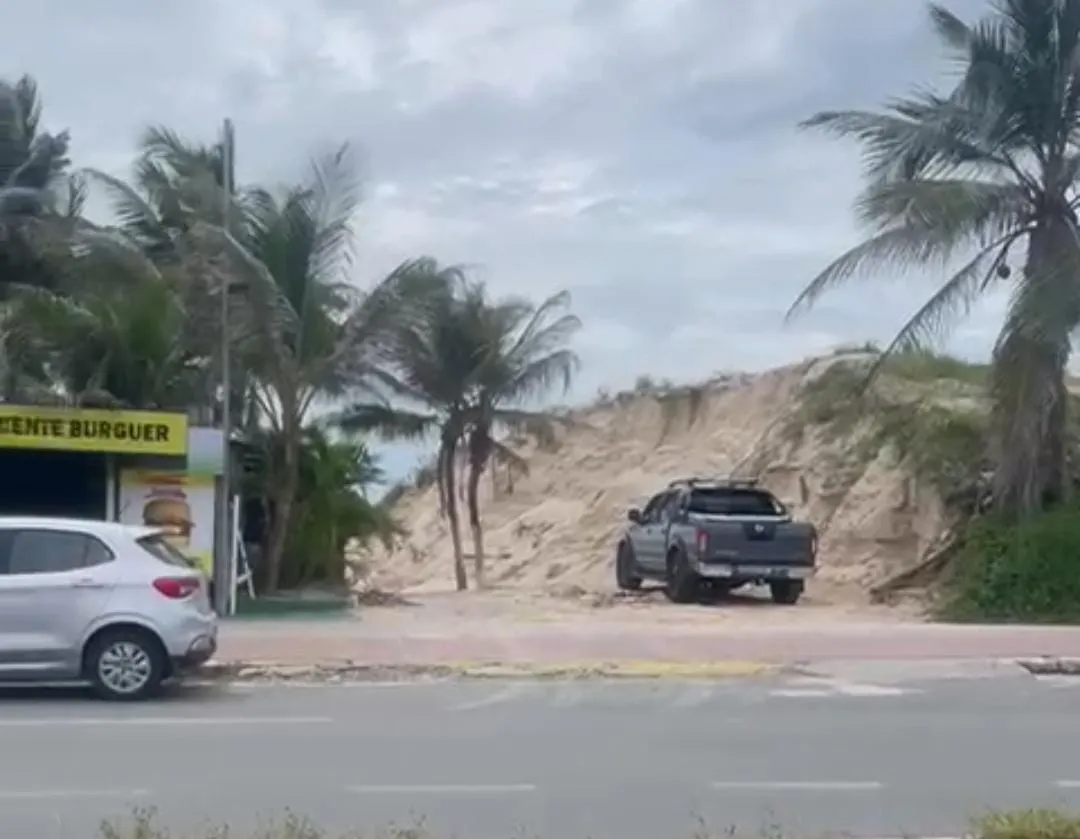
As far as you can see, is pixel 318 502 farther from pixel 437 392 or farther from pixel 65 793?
pixel 65 793

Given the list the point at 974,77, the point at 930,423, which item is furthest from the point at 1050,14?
the point at 930,423

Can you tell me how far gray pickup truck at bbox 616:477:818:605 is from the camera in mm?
26672

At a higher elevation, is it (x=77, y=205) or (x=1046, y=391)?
(x=77, y=205)

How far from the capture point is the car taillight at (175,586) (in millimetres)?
15008

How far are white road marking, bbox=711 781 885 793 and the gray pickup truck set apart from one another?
1567cm

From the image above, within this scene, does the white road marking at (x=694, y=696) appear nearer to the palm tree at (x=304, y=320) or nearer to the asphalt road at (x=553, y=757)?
the asphalt road at (x=553, y=757)

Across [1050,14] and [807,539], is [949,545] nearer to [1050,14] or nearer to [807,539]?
[807,539]

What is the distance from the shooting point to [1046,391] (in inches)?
942

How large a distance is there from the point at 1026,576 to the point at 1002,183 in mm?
5280

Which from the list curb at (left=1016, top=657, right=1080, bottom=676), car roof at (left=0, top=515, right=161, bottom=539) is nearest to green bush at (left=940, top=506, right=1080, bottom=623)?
curb at (left=1016, top=657, right=1080, bottom=676)

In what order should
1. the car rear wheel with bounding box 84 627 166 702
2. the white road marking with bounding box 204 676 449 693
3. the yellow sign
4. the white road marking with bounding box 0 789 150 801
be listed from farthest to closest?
the yellow sign < the white road marking with bounding box 204 676 449 693 < the car rear wheel with bounding box 84 627 166 702 < the white road marking with bounding box 0 789 150 801

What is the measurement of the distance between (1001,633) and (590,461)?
31128mm

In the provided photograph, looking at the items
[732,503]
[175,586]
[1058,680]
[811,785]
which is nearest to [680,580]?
[732,503]

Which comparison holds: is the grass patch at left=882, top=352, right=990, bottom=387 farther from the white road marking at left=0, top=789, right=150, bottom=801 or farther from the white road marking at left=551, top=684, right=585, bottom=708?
the white road marking at left=0, top=789, right=150, bottom=801
